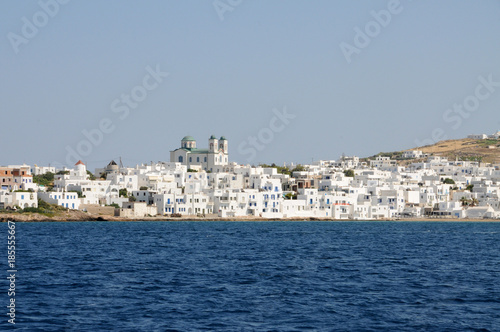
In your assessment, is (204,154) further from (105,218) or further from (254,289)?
(254,289)

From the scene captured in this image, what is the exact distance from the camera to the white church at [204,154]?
150 meters

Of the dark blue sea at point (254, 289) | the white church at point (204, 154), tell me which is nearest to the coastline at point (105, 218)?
the white church at point (204, 154)

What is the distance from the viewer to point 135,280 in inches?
1262

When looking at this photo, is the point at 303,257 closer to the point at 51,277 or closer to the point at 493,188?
the point at 51,277

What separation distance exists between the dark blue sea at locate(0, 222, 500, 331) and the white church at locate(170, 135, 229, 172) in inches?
3911

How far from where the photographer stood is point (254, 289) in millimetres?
29609

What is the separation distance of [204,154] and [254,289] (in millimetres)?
121782

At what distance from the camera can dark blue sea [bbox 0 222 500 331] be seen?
22938 mm

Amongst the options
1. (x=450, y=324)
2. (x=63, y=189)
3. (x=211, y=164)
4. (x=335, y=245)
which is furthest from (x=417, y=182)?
(x=450, y=324)

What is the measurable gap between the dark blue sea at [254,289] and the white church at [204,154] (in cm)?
9934

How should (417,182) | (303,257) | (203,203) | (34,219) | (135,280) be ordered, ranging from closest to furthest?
(135,280) < (303,257) < (34,219) < (203,203) < (417,182)

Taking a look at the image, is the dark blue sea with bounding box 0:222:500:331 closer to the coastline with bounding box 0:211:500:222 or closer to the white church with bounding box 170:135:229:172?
the coastline with bounding box 0:211:500:222

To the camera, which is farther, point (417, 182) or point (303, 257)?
point (417, 182)

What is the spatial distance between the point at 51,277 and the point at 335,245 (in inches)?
1063
